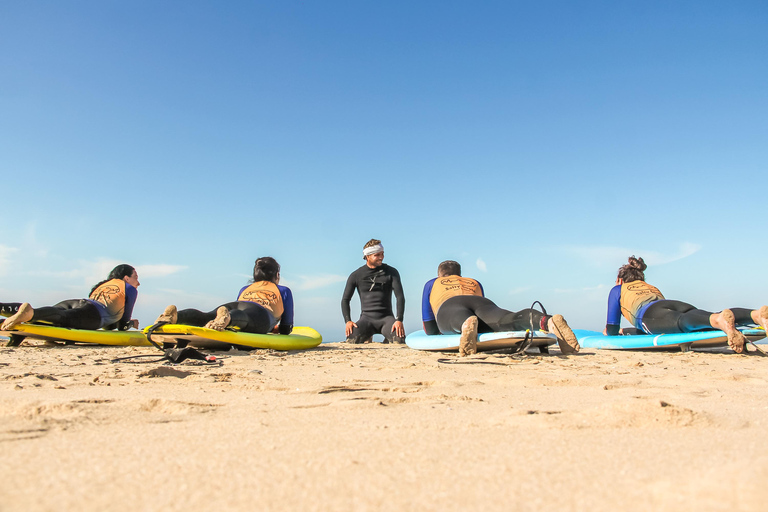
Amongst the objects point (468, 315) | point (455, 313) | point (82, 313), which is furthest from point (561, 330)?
point (82, 313)

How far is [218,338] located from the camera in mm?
5195

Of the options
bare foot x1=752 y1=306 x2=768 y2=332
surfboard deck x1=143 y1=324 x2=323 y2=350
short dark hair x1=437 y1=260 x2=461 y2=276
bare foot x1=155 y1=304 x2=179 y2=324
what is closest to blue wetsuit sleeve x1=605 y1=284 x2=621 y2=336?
bare foot x1=752 y1=306 x2=768 y2=332

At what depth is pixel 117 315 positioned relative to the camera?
700 cm

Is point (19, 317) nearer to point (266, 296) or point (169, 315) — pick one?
point (169, 315)

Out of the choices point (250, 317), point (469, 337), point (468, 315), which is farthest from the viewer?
point (250, 317)

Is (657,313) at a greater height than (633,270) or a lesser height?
lesser

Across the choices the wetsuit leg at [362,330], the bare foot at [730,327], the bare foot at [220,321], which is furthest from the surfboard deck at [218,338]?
the bare foot at [730,327]

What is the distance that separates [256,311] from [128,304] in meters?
2.33

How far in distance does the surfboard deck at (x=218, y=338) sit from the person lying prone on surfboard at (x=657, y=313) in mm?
4437

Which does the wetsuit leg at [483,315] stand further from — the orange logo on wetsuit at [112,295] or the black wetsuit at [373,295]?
the orange logo on wetsuit at [112,295]

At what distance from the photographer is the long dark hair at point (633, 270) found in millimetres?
6699

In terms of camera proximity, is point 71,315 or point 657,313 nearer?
point 657,313

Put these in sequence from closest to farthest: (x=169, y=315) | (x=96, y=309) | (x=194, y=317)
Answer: (x=169, y=315), (x=194, y=317), (x=96, y=309)

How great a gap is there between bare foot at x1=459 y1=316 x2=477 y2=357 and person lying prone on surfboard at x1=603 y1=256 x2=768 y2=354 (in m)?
2.59
